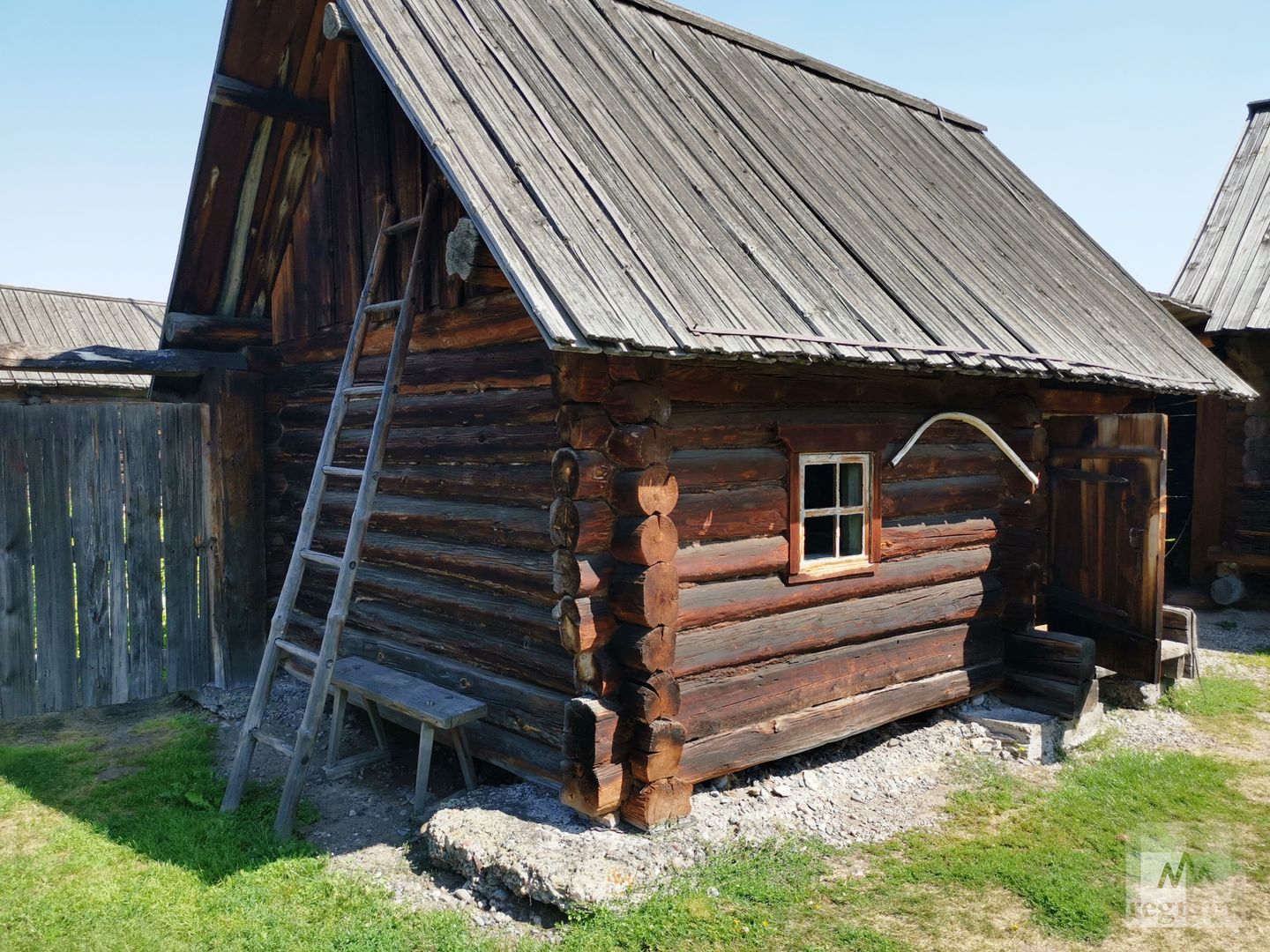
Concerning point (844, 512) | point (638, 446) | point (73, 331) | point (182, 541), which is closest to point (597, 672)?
point (638, 446)

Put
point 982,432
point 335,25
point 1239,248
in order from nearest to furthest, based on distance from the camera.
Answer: point 335,25 < point 982,432 < point 1239,248

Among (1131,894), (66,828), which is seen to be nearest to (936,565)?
(1131,894)

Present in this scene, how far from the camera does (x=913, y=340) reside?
19.3 feet

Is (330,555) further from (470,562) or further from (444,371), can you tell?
(444,371)

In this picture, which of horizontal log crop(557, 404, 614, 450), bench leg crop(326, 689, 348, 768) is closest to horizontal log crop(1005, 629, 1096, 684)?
horizontal log crop(557, 404, 614, 450)

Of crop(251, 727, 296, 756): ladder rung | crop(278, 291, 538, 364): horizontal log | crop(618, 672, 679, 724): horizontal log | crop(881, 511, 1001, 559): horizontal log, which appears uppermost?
crop(278, 291, 538, 364): horizontal log

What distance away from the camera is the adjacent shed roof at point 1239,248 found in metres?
12.0

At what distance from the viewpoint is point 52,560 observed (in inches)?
296

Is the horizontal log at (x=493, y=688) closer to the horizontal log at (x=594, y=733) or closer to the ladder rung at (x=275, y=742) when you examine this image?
the horizontal log at (x=594, y=733)

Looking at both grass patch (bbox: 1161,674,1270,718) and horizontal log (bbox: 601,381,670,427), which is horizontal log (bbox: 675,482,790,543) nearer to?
horizontal log (bbox: 601,381,670,427)

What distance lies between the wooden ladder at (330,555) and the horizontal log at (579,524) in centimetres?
119

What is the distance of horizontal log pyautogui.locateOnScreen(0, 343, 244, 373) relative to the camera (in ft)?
23.1

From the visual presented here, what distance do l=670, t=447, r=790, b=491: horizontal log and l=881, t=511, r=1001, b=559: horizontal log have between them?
1139 mm

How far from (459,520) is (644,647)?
179cm
